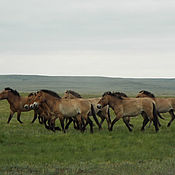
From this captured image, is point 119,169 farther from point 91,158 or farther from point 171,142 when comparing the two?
point 171,142

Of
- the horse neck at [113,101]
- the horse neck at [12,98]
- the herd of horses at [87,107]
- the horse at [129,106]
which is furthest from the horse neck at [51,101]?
the horse neck at [12,98]

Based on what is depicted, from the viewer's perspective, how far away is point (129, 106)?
48.5 ft

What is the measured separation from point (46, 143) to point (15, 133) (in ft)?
9.01

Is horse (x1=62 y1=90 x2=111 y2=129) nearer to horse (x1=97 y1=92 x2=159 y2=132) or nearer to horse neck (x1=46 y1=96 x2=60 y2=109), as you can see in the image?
horse (x1=97 y1=92 x2=159 y2=132)

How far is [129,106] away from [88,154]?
197 inches

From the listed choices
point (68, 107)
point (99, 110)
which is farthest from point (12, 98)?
point (68, 107)

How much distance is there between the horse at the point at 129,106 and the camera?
14.8 metres

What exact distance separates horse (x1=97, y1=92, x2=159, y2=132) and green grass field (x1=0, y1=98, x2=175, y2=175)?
107cm

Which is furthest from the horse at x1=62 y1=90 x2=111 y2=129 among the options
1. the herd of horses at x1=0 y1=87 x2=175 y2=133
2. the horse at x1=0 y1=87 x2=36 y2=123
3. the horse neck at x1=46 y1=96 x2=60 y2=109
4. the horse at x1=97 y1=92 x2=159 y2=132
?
the horse at x1=0 y1=87 x2=36 y2=123

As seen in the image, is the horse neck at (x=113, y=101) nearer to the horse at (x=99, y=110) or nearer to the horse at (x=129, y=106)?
the horse at (x=129, y=106)

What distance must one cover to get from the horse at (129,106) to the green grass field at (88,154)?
1.07 metres

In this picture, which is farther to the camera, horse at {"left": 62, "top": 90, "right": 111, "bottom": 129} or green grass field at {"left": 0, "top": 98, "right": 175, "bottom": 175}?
horse at {"left": 62, "top": 90, "right": 111, "bottom": 129}

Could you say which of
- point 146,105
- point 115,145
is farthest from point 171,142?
point 146,105

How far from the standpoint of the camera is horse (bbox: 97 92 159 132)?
14758 mm
